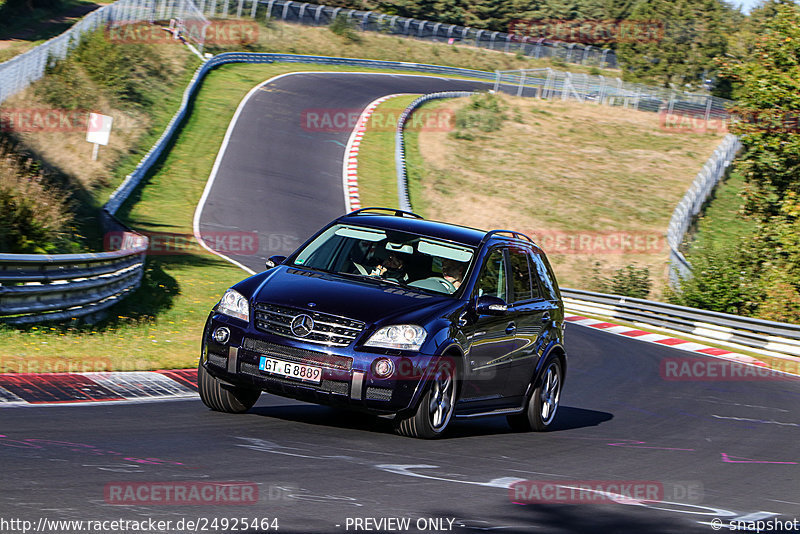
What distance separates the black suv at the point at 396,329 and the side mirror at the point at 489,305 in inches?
0.6

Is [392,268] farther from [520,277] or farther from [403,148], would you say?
[403,148]

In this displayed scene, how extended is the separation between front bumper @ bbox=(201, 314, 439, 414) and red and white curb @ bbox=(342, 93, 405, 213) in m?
24.9

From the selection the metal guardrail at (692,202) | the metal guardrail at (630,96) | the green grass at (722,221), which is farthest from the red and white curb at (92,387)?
the metal guardrail at (630,96)

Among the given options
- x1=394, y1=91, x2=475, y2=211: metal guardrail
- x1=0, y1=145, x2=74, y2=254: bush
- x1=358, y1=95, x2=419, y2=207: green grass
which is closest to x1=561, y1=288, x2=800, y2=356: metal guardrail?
x1=394, y1=91, x2=475, y2=211: metal guardrail

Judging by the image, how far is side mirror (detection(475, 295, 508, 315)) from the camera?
8.73 m

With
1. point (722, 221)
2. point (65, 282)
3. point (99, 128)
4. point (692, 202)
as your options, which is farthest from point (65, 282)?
point (722, 221)

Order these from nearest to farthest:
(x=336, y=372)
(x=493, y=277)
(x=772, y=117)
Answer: (x=336, y=372)
(x=493, y=277)
(x=772, y=117)

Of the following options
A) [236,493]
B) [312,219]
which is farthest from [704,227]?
[236,493]

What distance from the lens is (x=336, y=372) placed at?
782cm

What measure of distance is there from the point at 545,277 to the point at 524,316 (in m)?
0.96

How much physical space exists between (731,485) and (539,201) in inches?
1432

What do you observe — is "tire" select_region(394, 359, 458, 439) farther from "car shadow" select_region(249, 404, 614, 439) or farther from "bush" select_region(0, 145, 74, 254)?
→ "bush" select_region(0, 145, 74, 254)

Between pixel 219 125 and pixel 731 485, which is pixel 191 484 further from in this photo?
pixel 219 125

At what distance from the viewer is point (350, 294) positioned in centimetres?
828
